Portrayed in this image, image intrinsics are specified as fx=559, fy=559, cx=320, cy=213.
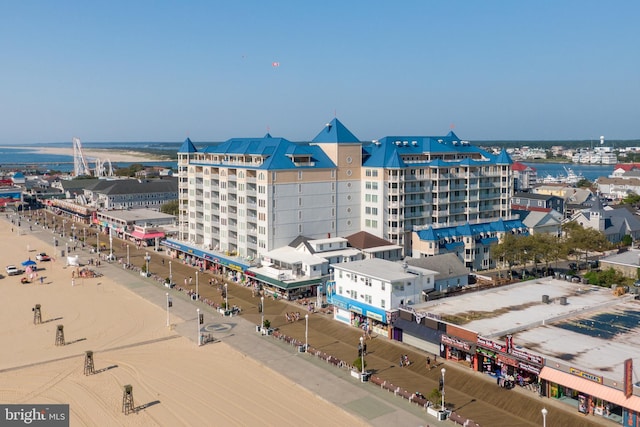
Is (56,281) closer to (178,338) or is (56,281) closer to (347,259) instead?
(178,338)

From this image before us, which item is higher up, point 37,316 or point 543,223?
point 543,223

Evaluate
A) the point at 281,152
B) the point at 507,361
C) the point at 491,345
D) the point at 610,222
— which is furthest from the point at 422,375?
the point at 610,222

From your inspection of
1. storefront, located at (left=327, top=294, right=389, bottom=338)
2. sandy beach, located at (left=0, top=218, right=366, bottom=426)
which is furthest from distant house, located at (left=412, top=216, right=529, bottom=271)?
sandy beach, located at (left=0, top=218, right=366, bottom=426)

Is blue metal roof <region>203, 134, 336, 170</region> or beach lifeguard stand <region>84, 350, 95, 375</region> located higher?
blue metal roof <region>203, 134, 336, 170</region>

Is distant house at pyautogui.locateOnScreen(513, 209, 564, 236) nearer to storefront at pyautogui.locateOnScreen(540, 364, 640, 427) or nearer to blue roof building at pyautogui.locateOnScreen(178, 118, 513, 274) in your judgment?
blue roof building at pyautogui.locateOnScreen(178, 118, 513, 274)

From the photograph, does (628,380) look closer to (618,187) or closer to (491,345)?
(491,345)
